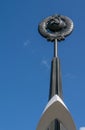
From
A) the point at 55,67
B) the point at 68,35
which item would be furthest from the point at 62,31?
the point at 55,67

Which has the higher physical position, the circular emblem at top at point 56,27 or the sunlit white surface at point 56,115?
the circular emblem at top at point 56,27

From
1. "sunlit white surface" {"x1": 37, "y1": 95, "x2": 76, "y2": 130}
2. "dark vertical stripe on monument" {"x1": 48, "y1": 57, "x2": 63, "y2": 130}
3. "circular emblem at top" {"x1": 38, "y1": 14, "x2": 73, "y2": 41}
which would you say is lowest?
"sunlit white surface" {"x1": 37, "y1": 95, "x2": 76, "y2": 130}

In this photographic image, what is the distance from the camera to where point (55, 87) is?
57.6ft

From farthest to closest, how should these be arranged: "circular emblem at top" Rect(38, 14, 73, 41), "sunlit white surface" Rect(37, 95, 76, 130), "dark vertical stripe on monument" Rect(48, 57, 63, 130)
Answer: "circular emblem at top" Rect(38, 14, 73, 41) < "dark vertical stripe on monument" Rect(48, 57, 63, 130) < "sunlit white surface" Rect(37, 95, 76, 130)

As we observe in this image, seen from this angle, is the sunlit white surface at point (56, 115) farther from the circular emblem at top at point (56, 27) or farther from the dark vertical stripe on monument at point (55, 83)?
the circular emblem at top at point (56, 27)

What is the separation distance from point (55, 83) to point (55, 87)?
0.26 meters

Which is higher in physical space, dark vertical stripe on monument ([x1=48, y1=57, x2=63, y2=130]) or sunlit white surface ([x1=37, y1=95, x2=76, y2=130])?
dark vertical stripe on monument ([x1=48, y1=57, x2=63, y2=130])

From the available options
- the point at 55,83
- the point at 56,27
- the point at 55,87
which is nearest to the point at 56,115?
the point at 55,87

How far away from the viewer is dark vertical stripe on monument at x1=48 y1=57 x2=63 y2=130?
16406 mm

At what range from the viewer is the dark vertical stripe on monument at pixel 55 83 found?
16.4 m

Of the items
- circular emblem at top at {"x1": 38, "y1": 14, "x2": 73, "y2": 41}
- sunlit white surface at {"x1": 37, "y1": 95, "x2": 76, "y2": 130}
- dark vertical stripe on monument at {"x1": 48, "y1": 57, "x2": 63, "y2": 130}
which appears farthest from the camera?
circular emblem at top at {"x1": 38, "y1": 14, "x2": 73, "y2": 41}

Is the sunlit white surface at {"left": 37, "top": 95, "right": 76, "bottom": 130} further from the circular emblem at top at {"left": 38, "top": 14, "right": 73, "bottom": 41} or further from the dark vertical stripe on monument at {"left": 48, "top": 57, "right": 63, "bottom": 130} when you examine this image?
the circular emblem at top at {"left": 38, "top": 14, "right": 73, "bottom": 41}

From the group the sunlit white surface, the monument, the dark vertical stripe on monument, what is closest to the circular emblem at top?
the monument

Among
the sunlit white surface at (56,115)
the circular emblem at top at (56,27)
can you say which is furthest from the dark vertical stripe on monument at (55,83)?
the circular emblem at top at (56,27)
